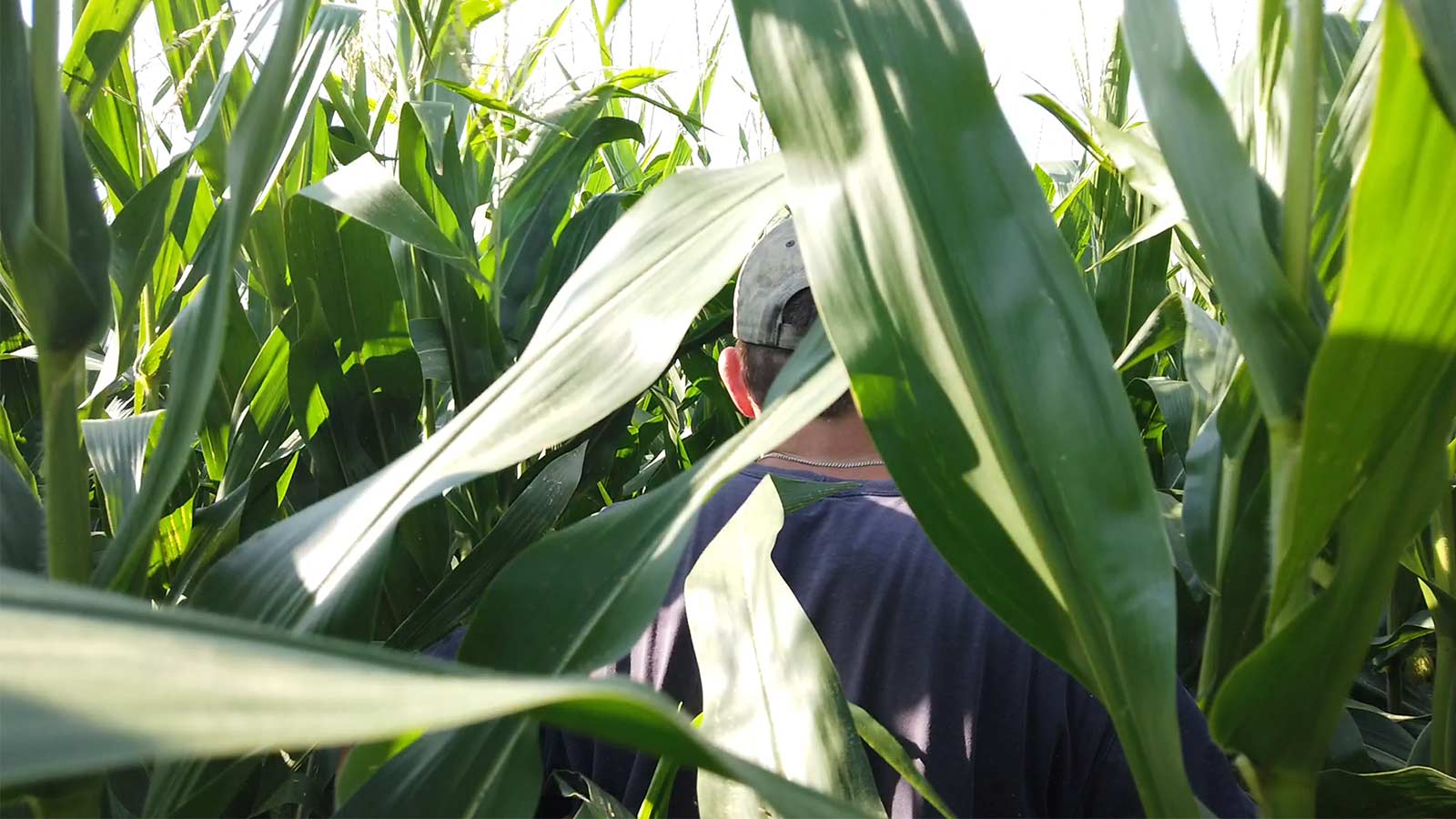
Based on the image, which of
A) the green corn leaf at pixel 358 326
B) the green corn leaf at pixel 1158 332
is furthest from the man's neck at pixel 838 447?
the green corn leaf at pixel 358 326

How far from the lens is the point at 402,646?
1.99 feet

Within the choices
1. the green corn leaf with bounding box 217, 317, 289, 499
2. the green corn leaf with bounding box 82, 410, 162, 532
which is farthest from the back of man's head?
the green corn leaf with bounding box 82, 410, 162, 532

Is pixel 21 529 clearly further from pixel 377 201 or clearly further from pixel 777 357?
pixel 777 357

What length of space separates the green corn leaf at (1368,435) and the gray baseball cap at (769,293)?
23.4 inches

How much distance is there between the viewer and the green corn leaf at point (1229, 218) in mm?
327

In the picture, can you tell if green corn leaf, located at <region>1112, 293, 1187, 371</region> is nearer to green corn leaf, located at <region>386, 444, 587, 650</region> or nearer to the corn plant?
the corn plant

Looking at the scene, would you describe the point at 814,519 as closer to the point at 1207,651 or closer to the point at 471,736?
the point at 1207,651

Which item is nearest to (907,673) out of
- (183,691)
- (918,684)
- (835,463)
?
(918,684)

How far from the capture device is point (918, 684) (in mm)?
777

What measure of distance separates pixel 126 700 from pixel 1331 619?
0.33 meters

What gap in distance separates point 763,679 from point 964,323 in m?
0.21

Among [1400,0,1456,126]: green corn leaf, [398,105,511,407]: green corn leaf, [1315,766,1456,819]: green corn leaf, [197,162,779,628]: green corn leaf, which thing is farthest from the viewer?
[398,105,511,407]: green corn leaf

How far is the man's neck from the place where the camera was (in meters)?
0.96

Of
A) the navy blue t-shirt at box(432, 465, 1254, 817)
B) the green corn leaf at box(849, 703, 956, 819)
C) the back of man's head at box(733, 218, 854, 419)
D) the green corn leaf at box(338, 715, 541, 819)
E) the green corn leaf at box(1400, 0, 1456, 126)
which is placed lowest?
the navy blue t-shirt at box(432, 465, 1254, 817)
